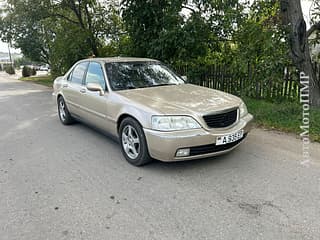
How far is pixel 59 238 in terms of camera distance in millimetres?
2277

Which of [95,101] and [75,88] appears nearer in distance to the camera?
[95,101]

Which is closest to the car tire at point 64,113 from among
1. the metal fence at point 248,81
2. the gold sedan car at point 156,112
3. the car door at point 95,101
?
the gold sedan car at point 156,112

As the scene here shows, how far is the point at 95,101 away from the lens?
4.45 m

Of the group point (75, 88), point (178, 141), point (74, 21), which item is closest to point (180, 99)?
point (178, 141)

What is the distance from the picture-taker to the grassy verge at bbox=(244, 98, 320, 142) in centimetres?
492

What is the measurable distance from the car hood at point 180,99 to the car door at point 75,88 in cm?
147

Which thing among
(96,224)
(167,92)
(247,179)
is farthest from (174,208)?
(167,92)

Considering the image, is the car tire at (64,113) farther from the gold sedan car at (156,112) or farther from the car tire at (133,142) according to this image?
the car tire at (133,142)

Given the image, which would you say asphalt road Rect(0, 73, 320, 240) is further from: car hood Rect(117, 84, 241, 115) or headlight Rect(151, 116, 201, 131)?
car hood Rect(117, 84, 241, 115)

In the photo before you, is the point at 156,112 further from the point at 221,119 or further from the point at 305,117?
the point at 305,117

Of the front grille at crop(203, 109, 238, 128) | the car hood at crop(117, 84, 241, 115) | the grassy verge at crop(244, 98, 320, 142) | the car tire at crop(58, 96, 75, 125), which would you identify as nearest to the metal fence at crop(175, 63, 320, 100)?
the grassy verge at crop(244, 98, 320, 142)

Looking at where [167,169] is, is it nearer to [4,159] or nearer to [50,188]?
[50,188]

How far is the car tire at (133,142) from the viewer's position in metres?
3.50

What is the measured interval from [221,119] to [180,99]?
0.63 m
